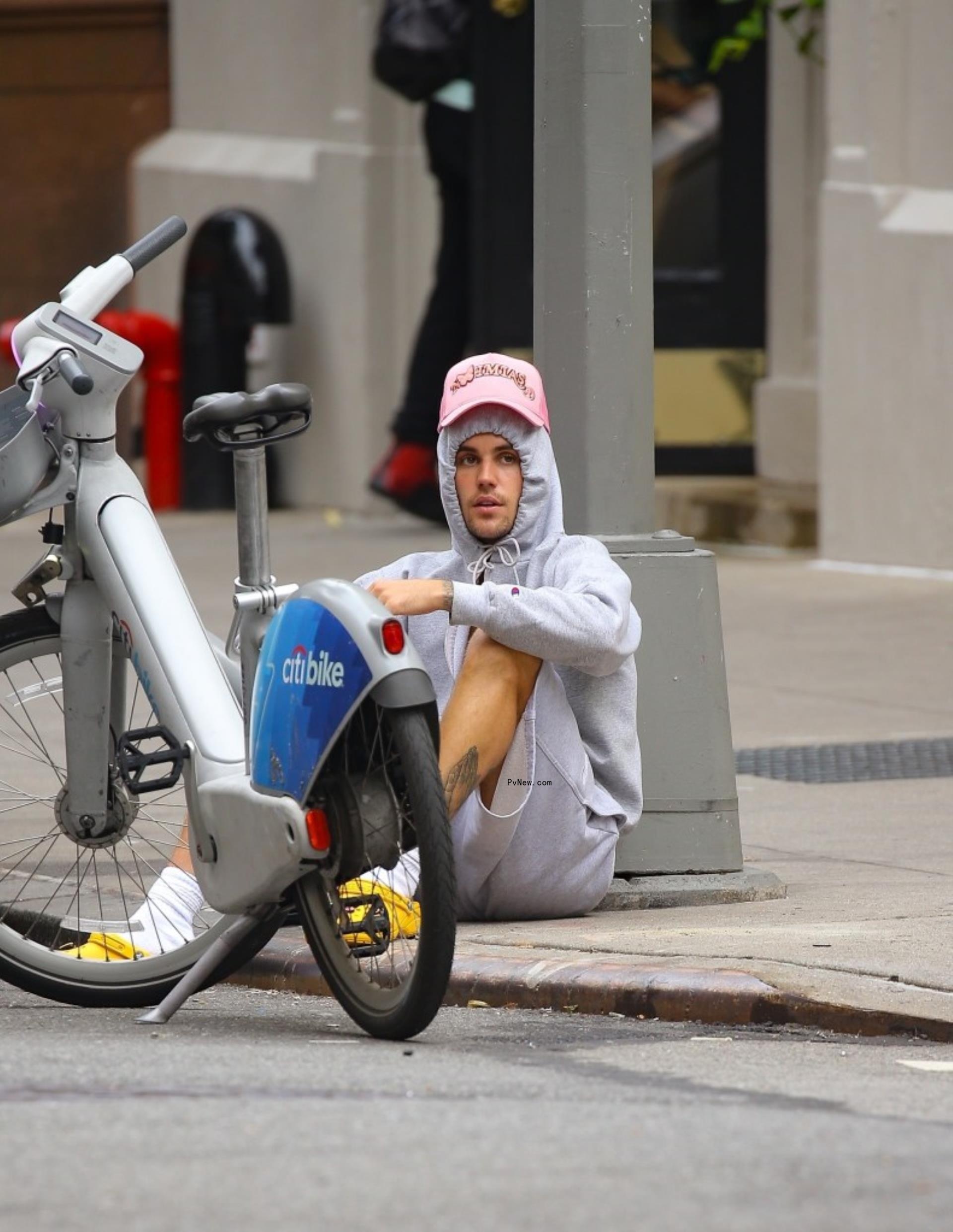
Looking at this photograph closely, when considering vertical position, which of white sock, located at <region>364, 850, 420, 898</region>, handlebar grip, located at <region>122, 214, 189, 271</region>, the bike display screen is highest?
handlebar grip, located at <region>122, 214, 189, 271</region>

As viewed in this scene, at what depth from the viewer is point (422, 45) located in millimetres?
13016

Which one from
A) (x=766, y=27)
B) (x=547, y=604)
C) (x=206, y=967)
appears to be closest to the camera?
(x=206, y=967)

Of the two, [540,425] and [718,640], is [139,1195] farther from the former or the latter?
[718,640]

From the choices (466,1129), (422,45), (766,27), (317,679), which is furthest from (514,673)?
(766,27)

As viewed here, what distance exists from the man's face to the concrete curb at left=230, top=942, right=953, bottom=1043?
35.0 inches

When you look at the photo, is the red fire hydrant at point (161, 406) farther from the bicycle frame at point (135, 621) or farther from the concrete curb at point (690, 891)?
the bicycle frame at point (135, 621)

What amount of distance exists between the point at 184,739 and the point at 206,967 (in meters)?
0.40

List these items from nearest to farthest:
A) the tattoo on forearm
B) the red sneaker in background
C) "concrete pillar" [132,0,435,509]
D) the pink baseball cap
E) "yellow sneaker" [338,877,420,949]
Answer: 1. "yellow sneaker" [338,877,420,949]
2. the tattoo on forearm
3. the pink baseball cap
4. the red sneaker in background
5. "concrete pillar" [132,0,435,509]

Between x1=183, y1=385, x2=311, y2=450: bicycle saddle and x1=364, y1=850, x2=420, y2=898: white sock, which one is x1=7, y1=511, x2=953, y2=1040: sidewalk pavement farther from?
x1=183, y1=385, x2=311, y2=450: bicycle saddle

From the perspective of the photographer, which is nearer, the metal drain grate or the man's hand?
the man's hand

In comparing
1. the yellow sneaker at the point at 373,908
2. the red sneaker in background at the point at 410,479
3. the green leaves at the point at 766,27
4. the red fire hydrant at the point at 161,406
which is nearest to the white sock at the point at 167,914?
the yellow sneaker at the point at 373,908

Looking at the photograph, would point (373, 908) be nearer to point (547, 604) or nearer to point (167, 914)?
point (167, 914)

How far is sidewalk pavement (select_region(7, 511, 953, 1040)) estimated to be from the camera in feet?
16.5

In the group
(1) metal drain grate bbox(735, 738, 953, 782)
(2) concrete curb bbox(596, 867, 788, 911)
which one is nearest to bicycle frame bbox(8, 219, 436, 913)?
(2) concrete curb bbox(596, 867, 788, 911)
